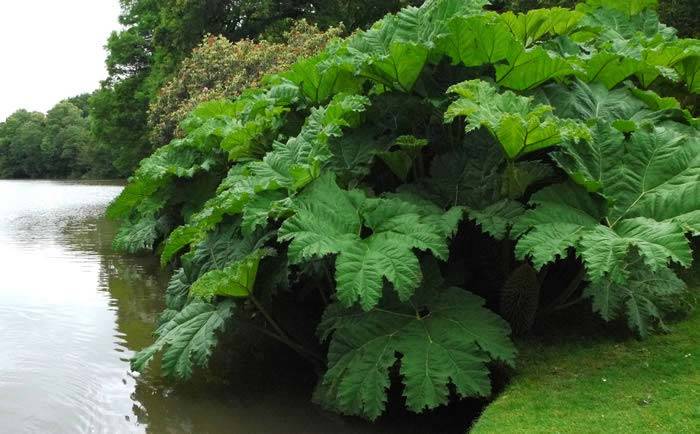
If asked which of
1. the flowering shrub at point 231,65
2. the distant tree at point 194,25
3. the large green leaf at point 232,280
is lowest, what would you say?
the large green leaf at point 232,280

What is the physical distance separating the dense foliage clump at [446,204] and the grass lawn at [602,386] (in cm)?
15

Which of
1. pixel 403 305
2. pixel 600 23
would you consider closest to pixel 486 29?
pixel 403 305

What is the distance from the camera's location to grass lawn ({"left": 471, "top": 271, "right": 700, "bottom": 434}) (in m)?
2.61

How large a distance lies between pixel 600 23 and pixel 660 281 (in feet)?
9.02

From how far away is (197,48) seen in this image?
Result: 17.6 meters

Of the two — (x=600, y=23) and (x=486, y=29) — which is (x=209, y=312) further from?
(x=600, y=23)

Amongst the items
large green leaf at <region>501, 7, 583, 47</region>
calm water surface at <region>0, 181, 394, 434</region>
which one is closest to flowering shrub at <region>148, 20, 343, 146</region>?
calm water surface at <region>0, 181, 394, 434</region>

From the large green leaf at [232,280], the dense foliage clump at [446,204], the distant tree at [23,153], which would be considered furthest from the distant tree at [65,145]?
the large green leaf at [232,280]

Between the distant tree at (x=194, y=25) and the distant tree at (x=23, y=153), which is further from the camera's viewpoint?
the distant tree at (x=23, y=153)

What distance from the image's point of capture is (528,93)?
398cm

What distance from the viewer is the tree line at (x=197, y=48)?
44.0ft

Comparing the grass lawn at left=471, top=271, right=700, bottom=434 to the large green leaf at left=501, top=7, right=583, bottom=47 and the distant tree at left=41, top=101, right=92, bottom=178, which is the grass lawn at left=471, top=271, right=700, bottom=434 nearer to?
the large green leaf at left=501, top=7, right=583, bottom=47

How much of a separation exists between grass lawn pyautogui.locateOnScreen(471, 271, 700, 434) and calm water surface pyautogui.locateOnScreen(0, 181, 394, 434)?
0.92m

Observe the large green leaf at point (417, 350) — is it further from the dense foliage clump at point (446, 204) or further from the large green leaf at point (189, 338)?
the large green leaf at point (189, 338)
